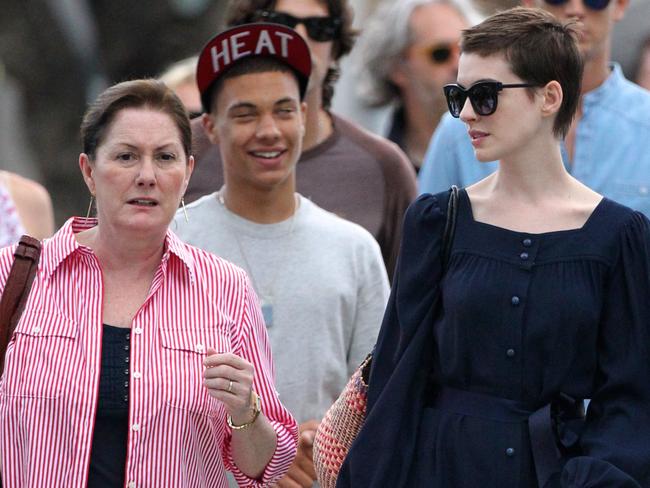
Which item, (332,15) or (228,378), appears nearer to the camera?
(228,378)

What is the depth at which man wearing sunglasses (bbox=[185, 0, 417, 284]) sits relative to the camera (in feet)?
21.5

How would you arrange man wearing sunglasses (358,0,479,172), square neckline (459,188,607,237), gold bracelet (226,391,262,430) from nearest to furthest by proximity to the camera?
square neckline (459,188,607,237)
gold bracelet (226,391,262,430)
man wearing sunglasses (358,0,479,172)

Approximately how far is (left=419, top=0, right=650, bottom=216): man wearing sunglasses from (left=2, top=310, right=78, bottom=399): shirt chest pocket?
2.11 metres

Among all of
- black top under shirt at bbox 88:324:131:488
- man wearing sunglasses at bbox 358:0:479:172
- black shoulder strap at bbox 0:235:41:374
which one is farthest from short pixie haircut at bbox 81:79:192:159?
man wearing sunglasses at bbox 358:0:479:172

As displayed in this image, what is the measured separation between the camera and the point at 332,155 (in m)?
6.74

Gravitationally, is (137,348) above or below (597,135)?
below

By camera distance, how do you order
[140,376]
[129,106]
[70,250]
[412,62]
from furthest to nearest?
[412,62]
[129,106]
[70,250]
[140,376]

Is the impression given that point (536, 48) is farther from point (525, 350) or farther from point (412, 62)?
point (412, 62)

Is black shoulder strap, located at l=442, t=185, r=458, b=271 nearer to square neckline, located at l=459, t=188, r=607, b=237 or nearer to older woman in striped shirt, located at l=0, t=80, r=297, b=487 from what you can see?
square neckline, located at l=459, t=188, r=607, b=237

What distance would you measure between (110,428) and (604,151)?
2.38 meters

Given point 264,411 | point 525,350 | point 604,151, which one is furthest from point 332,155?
point 525,350

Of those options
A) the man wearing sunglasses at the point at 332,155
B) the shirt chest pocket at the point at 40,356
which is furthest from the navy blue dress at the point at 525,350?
the man wearing sunglasses at the point at 332,155

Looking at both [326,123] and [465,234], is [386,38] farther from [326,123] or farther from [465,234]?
[465,234]

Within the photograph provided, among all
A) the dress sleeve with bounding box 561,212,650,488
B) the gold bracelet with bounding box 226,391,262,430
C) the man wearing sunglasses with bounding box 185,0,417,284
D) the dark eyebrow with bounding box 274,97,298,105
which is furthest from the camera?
the man wearing sunglasses with bounding box 185,0,417,284
